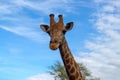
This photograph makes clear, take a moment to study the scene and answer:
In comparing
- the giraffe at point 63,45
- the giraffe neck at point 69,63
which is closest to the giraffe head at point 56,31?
the giraffe at point 63,45

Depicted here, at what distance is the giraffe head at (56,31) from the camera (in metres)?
12.7

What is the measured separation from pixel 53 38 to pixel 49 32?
555mm

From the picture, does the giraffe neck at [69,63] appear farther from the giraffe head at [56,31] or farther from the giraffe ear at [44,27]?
the giraffe ear at [44,27]

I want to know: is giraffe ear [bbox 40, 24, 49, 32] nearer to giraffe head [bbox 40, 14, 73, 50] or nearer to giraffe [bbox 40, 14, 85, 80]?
giraffe head [bbox 40, 14, 73, 50]

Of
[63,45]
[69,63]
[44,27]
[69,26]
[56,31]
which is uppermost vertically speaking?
[44,27]

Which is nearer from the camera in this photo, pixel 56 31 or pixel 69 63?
pixel 56 31

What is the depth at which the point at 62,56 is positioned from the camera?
13.7 meters

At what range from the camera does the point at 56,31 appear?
A: 13.2 meters

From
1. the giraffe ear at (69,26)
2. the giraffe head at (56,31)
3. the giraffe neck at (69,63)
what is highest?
the giraffe ear at (69,26)

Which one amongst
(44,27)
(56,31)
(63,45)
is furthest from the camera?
(44,27)

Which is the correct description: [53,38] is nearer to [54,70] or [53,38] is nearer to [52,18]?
[52,18]

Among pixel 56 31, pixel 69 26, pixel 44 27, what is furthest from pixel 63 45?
pixel 44 27

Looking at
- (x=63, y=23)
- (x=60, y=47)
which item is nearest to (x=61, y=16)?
(x=63, y=23)

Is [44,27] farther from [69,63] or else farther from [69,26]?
[69,63]
